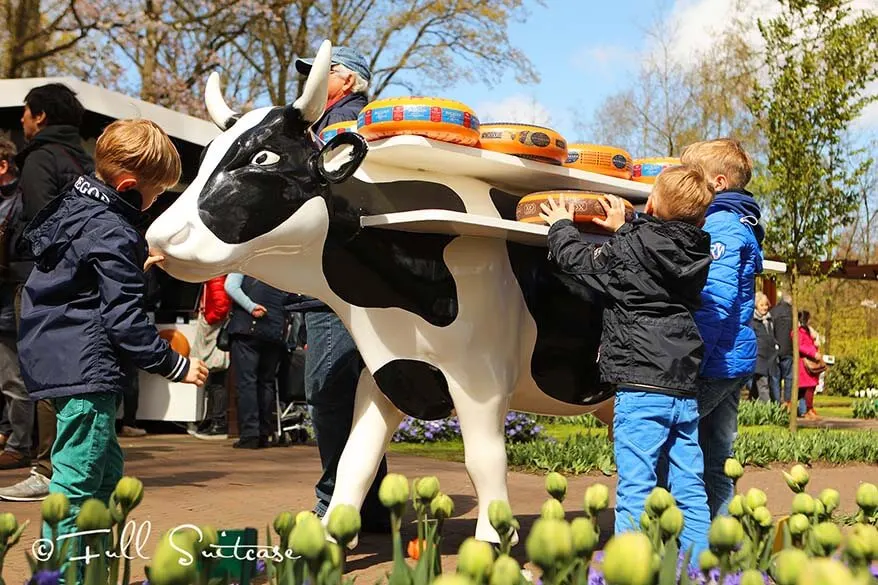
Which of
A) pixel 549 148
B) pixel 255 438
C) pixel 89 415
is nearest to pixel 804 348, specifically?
pixel 255 438

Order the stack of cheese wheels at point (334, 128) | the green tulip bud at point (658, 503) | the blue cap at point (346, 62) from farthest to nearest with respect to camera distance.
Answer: the blue cap at point (346, 62) < the stack of cheese wheels at point (334, 128) < the green tulip bud at point (658, 503)

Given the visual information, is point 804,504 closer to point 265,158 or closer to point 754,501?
point 754,501

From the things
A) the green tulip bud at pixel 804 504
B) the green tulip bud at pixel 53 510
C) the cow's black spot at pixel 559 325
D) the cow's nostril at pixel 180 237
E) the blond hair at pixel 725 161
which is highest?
the blond hair at pixel 725 161

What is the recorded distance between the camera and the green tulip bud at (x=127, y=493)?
6.85 ft

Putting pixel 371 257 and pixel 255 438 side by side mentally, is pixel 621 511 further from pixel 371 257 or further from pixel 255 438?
pixel 255 438

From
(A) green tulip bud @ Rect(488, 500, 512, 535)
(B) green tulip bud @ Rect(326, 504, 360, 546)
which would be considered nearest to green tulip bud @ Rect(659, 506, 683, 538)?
(A) green tulip bud @ Rect(488, 500, 512, 535)

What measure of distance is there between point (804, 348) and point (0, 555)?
1661 centimetres

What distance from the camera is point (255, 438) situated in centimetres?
901

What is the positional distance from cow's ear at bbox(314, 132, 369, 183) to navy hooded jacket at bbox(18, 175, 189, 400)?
71 cm

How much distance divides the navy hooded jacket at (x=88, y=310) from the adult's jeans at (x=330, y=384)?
112 centimetres

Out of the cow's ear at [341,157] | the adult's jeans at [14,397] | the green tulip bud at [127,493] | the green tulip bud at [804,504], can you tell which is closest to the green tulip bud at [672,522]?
the green tulip bud at [804,504]

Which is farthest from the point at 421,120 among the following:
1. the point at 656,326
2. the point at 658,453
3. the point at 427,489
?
the point at 427,489

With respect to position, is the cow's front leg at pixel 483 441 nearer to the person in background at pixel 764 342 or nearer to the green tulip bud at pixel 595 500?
the green tulip bud at pixel 595 500

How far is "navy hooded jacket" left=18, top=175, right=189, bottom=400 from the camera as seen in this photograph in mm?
3438
